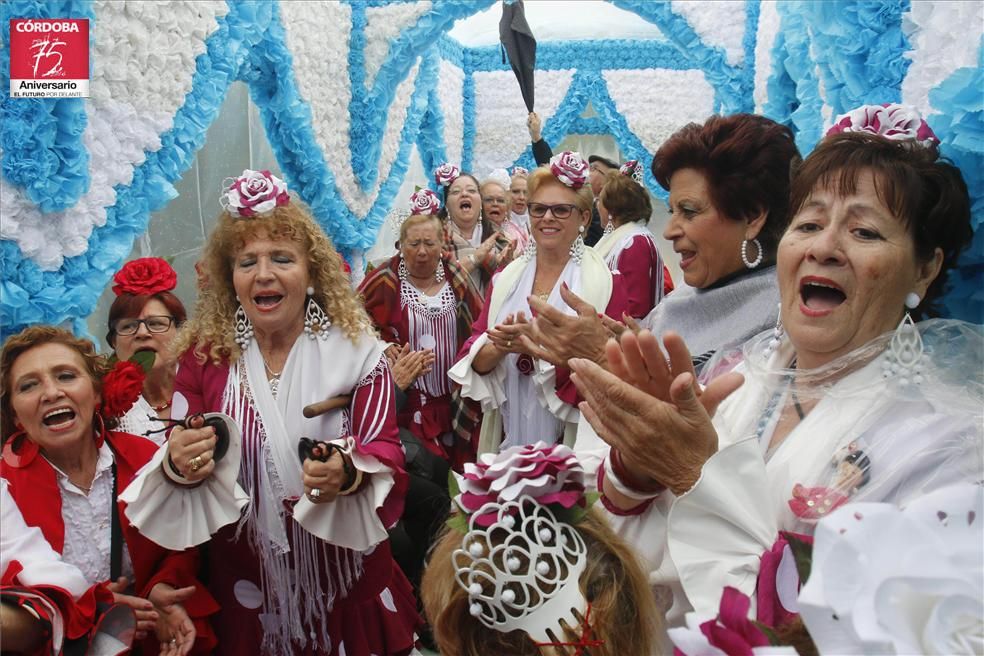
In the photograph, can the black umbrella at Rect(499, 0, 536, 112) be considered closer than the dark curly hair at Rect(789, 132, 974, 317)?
No

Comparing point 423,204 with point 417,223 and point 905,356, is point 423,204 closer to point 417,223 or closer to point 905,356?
point 417,223

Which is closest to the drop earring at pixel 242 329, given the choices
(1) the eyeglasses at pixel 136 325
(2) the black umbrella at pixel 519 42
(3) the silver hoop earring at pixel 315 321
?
(3) the silver hoop earring at pixel 315 321

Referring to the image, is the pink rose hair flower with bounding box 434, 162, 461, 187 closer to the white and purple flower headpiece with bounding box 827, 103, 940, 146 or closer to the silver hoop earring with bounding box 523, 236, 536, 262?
the silver hoop earring with bounding box 523, 236, 536, 262

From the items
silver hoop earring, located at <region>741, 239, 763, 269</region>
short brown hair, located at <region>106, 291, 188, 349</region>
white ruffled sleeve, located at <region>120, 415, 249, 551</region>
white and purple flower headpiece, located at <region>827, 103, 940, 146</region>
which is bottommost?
white ruffled sleeve, located at <region>120, 415, 249, 551</region>

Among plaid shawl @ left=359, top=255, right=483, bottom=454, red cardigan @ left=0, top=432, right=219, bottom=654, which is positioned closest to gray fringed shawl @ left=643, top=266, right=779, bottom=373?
red cardigan @ left=0, top=432, right=219, bottom=654

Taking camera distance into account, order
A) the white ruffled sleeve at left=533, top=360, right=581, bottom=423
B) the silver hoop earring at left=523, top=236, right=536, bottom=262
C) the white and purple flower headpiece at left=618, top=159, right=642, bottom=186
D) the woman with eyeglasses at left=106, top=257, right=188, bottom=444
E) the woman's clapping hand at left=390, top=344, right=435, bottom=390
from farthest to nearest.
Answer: the white and purple flower headpiece at left=618, top=159, right=642, bottom=186
the woman's clapping hand at left=390, top=344, right=435, bottom=390
the silver hoop earring at left=523, top=236, right=536, bottom=262
the white ruffled sleeve at left=533, top=360, right=581, bottom=423
the woman with eyeglasses at left=106, top=257, right=188, bottom=444

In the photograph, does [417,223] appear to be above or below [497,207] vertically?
above

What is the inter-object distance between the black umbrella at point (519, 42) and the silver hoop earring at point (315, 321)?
6110 millimetres

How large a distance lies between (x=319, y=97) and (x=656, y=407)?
5.78 m

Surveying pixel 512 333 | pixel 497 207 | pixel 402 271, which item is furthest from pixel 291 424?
pixel 497 207

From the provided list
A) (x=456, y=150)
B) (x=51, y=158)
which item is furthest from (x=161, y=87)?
(x=456, y=150)

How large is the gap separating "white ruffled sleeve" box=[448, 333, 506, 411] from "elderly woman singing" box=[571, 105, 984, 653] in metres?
1.89

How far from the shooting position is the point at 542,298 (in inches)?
141

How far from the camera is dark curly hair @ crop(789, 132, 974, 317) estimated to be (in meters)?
1.46
